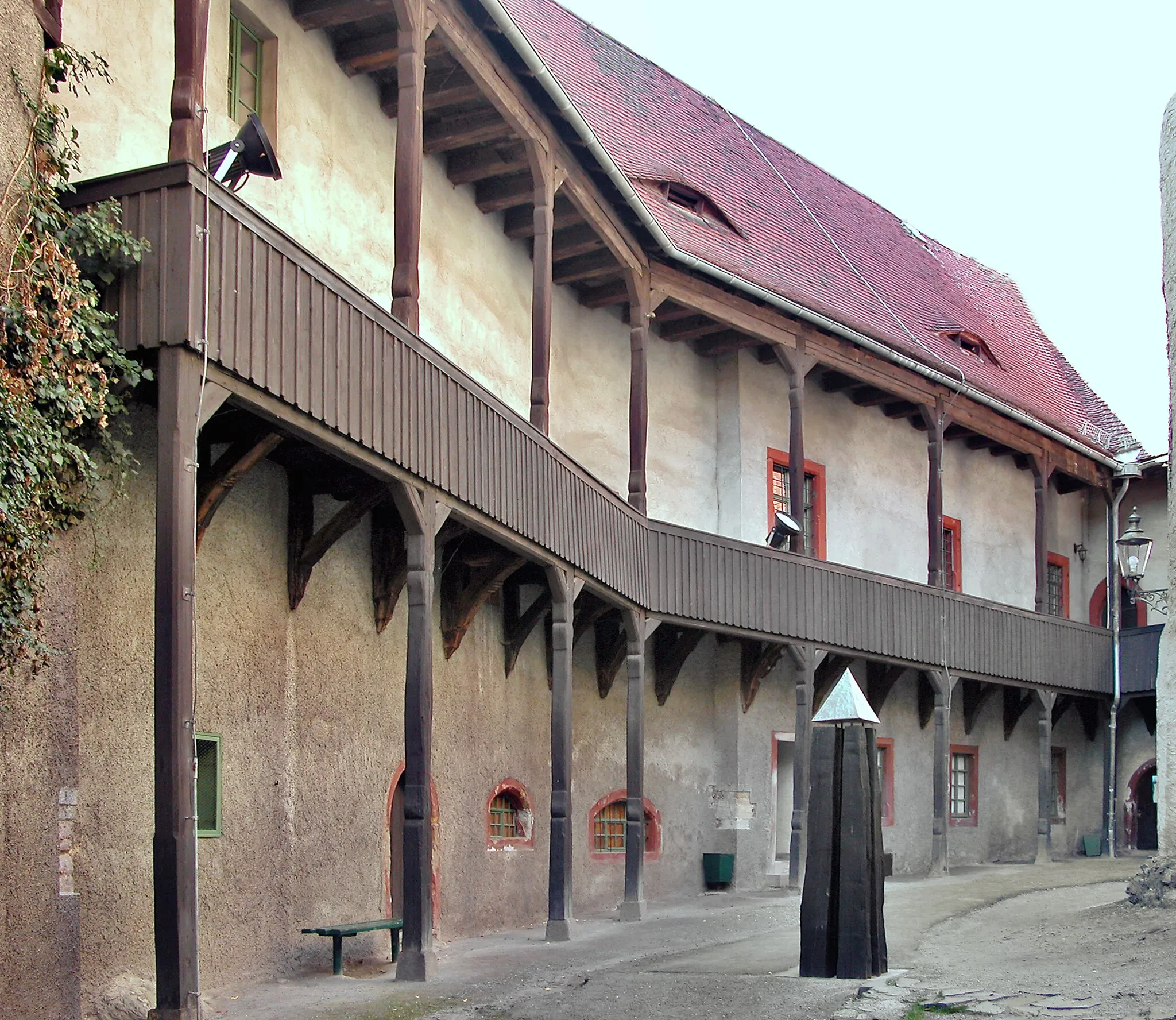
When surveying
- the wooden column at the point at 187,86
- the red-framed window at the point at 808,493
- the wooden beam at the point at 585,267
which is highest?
the wooden beam at the point at 585,267

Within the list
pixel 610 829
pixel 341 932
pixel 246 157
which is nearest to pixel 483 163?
pixel 246 157

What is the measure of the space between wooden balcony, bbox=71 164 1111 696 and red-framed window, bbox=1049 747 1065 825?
507 cm

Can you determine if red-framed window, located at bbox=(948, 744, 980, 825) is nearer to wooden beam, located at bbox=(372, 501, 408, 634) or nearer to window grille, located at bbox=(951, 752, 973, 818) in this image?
window grille, located at bbox=(951, 752, 973, 818)

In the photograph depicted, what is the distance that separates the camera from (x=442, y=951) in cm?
1257

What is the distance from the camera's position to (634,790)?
50.6 feet

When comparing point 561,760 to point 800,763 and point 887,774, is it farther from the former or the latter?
point 887,774

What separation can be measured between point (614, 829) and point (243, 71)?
9.11 m

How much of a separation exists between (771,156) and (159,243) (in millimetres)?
17645

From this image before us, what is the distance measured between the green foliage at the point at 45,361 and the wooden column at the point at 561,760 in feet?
19.2

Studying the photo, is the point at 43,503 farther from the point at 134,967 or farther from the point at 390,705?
the point at 390,705

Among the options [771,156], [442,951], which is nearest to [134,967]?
[442,951]

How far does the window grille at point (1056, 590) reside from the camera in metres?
26.1

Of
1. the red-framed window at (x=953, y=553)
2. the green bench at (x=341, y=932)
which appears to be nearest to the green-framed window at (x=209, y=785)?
the green bench at (x=341, y=932)

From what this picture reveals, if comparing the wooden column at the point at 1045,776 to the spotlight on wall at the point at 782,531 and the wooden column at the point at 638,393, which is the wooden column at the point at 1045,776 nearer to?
the spotlight on wall at the point at 782,531
